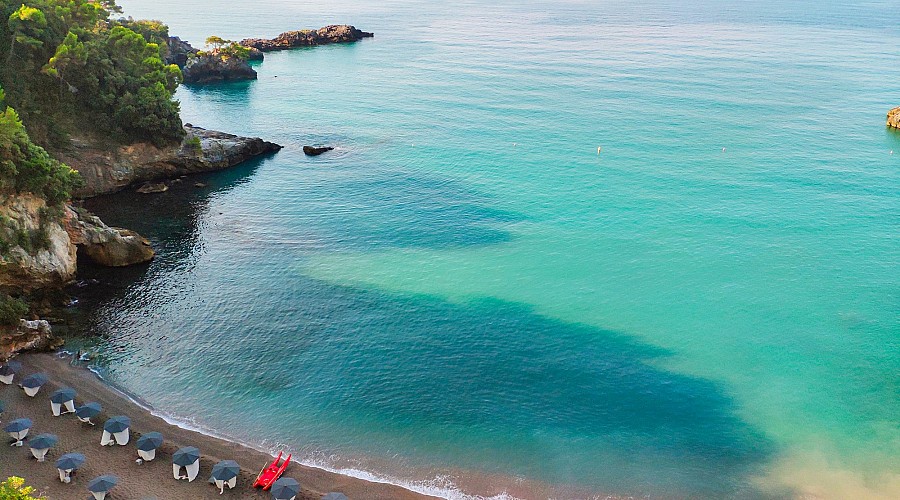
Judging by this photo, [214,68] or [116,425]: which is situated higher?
[214,68]

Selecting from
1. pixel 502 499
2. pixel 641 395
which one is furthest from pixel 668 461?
pixel 502 499

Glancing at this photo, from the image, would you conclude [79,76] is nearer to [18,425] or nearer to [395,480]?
[18,425]

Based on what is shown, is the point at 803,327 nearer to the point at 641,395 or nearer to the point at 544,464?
the point at 641,395

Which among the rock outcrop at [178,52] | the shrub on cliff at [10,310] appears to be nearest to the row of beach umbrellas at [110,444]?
the shrub on cliff at [10,310]

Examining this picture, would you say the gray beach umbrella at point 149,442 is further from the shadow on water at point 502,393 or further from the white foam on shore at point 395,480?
the shadow on water at point 502,393

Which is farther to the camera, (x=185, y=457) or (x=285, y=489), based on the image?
(x=185, y=457)

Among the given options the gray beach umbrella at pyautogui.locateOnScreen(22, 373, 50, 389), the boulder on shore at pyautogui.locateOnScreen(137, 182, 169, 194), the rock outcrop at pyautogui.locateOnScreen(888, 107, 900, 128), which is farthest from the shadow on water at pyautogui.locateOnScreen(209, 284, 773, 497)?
the rock outcrop at pyautogui.locateOnScreen(888, 107, 900, 128)

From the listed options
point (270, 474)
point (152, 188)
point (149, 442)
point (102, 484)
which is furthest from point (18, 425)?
point (152, 188)
